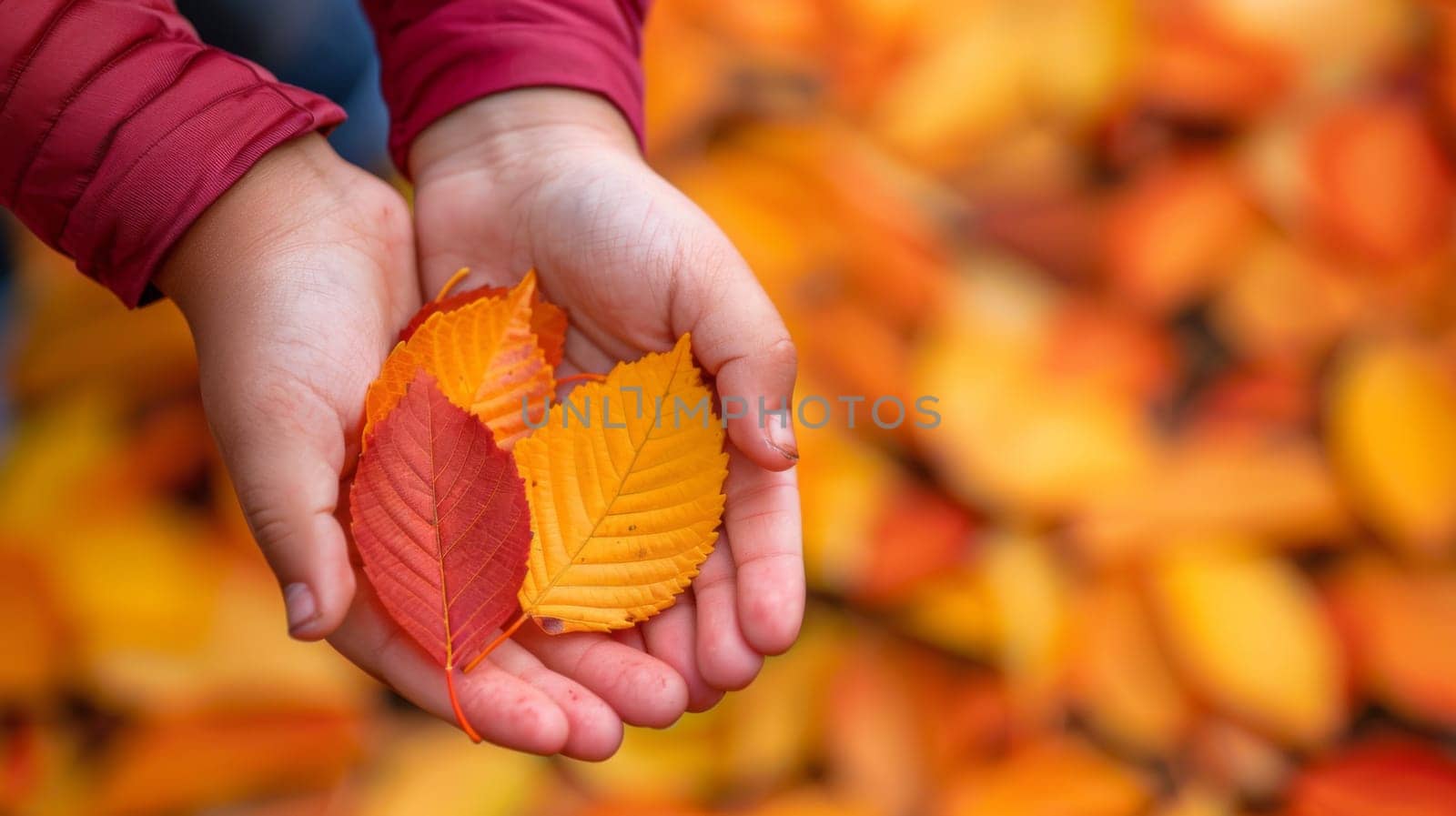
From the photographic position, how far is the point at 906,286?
108 cm

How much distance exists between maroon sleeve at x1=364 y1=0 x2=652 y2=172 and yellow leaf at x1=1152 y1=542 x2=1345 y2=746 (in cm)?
57

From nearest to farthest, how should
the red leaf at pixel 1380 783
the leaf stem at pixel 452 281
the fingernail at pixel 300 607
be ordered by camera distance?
the fingernail at pixel 300 607 → the leaf stem at pixel 452 281 → the red leaf at pixel 1380 783

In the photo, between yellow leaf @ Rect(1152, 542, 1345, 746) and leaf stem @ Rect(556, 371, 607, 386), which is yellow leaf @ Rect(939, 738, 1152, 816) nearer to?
yellow leaf @ Rect(1152, 542, 1345, 746)

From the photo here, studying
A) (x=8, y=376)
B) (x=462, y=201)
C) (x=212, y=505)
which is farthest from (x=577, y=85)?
(x=8, y=376)

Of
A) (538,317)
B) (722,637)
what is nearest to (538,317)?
(538,317)

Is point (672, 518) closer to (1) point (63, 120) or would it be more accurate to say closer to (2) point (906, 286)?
(1) point (63, 120)

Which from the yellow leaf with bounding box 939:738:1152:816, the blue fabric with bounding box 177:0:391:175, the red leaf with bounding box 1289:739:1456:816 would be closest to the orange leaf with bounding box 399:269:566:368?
the blue fabric with bounding box 177:0:391:175

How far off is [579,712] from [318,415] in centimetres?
20

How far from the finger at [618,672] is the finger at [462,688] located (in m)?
0.03

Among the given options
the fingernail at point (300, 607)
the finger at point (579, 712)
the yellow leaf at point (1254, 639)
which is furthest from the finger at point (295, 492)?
the yellow leaf at point (1254, 639)

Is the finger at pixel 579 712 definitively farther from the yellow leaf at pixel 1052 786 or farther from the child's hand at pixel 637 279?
the yellow leaf at pixel 1052 786

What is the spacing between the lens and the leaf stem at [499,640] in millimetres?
600

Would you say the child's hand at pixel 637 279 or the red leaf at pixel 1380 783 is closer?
the child's hand at pixel 637 279

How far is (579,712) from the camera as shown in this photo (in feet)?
1.91
